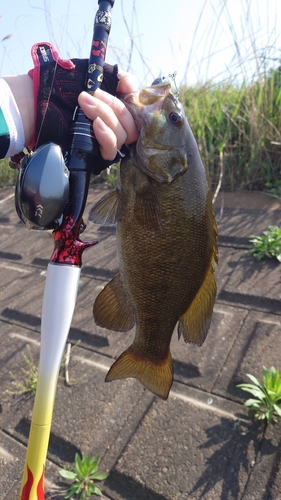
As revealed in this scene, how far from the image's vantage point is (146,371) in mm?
1335

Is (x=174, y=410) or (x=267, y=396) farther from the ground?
(x=267, y=396)

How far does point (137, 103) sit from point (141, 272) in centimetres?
60

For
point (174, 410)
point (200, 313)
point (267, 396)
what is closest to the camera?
point (200, 313)

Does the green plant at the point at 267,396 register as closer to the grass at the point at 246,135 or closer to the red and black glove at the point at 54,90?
the red and black glove at the point at 54,90

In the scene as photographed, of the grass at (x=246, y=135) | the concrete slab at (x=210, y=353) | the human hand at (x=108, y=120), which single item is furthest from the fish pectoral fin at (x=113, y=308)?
the grass at (x=246, y=135)

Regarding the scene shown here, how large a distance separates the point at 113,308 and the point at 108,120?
2.09ft

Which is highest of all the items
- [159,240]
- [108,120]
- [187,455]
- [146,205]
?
[108,120]

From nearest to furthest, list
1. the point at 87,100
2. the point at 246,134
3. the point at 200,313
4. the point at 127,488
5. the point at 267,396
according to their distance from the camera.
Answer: the point at 87,100, the point at 200,313, the point at 127,488, the point at 267,396, the point at 246,134

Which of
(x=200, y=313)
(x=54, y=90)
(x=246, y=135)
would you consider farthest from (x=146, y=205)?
(x=246, y=135)

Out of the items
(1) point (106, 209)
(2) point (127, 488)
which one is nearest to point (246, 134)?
(1) point (106, 209)

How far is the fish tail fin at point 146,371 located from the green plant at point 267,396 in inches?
30.3

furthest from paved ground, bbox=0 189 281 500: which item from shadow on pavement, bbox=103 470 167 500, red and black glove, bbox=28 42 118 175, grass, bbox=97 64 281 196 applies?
red and black glove, bbox=28 42 118 175

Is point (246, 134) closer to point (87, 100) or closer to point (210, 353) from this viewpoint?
point (210, 353)

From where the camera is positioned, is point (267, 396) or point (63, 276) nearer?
point (63, 276)
